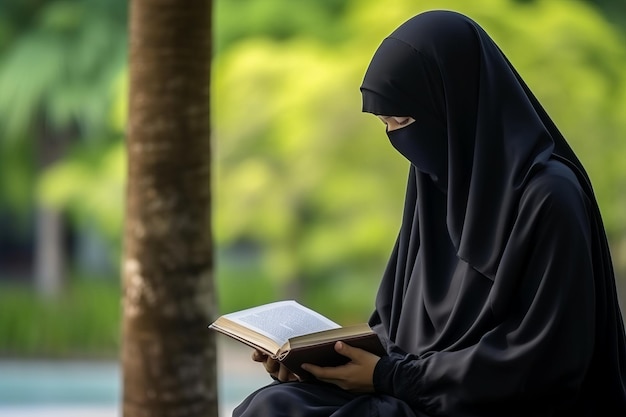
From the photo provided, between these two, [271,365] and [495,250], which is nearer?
[495,250]

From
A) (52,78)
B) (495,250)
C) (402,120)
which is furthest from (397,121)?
(52,78)

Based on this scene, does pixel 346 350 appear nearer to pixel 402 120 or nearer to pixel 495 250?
pixel 495 250

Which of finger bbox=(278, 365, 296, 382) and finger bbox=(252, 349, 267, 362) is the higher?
finger bbox=(252, 349, 267, 362)

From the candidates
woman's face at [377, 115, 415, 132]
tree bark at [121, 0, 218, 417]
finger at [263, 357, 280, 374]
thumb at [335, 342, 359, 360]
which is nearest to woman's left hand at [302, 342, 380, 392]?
thumb at [335, 342, 359, 360]

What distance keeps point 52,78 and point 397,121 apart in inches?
261

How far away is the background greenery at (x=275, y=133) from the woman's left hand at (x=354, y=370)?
16.4 ft

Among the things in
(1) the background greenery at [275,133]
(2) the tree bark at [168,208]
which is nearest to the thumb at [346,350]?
(2) the tree bark at [168,208]

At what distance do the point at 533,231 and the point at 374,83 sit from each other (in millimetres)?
353

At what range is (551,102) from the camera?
6508 millimetres

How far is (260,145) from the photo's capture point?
7070mm

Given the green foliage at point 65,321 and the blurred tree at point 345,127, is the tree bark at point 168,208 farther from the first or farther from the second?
the green foliage at point 65,321

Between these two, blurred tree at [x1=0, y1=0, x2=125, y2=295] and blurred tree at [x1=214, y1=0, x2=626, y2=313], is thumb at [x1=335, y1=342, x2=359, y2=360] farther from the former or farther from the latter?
blurred tree at [x1=0, y1=0, x2=125, y2=295]

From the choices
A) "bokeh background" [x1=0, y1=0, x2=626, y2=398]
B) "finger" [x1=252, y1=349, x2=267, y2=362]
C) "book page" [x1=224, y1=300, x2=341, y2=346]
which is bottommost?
"finger" [x1=252, y1=349, x2=267, y2=362]

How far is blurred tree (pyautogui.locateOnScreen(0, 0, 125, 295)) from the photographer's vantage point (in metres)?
8.00
